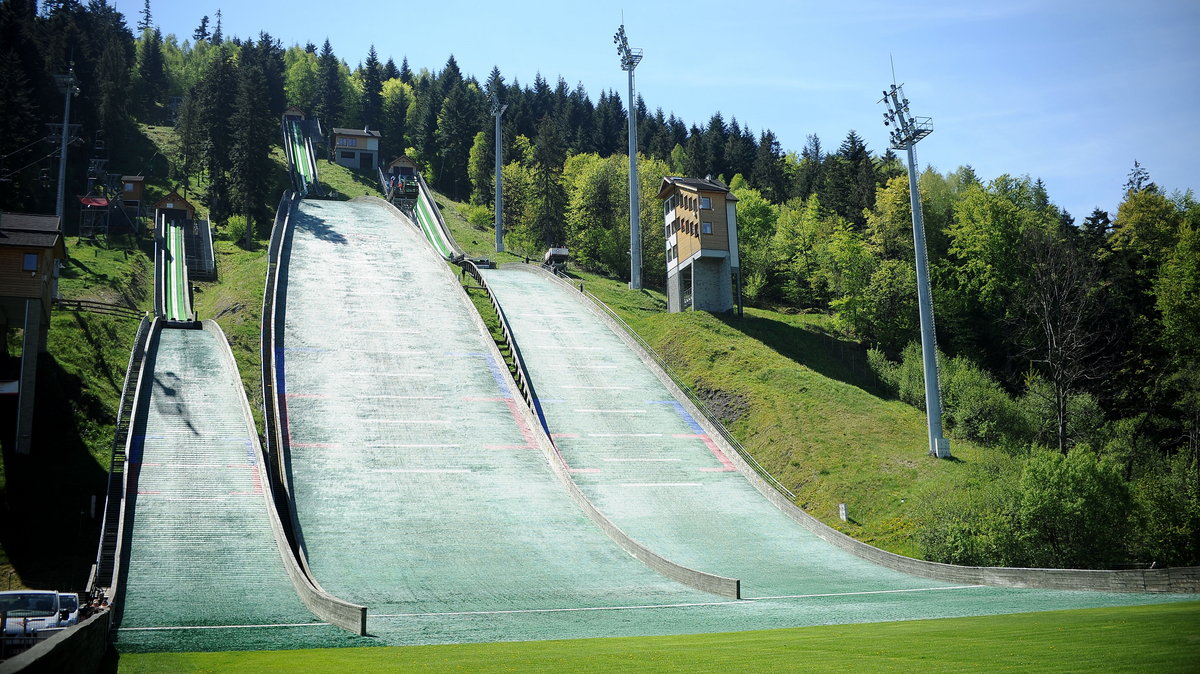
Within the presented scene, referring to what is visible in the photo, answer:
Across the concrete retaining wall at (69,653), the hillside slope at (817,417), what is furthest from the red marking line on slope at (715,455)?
the concrete retaining wall at (69,653)

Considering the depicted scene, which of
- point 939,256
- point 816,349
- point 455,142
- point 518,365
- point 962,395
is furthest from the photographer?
point 455,142

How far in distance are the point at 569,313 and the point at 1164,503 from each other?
30175 mm

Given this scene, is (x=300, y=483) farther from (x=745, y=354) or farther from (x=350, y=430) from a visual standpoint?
(x=745, y=354)

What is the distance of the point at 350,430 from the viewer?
3091 centimetres

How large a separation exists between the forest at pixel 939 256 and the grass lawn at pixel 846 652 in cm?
830

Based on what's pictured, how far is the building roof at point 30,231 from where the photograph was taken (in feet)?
92.9

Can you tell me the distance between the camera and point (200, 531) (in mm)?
22953

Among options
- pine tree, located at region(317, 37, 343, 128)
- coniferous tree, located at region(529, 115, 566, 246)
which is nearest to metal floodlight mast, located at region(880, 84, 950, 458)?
coniferous tree, located at region(529, 115, 566, 246)

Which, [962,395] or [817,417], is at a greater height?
[962,395]

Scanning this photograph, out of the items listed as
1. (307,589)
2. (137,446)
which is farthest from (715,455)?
(137,446)

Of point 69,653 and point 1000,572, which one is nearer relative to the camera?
point 69,653

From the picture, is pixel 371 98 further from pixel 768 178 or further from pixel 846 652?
pixel 846 652

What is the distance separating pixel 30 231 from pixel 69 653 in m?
25.2

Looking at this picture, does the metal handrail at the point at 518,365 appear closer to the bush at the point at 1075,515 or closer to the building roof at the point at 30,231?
the bush at the point at 1075,515
